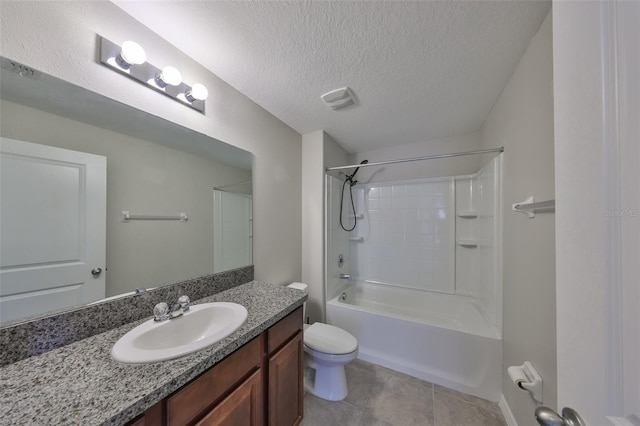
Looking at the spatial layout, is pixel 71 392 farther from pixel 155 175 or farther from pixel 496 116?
pixel 496 116

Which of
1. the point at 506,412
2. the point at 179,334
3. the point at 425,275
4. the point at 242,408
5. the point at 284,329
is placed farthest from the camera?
the point at 425,275

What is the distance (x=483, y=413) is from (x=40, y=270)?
2.52 meters

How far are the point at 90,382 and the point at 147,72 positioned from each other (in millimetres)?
1266

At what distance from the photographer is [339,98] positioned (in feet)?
5.20

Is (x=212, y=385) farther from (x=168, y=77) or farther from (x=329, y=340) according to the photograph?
(x=168, y=77)

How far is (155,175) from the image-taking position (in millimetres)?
1090

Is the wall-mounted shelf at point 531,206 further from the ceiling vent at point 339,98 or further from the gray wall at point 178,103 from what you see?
the gray wall at point 178,103

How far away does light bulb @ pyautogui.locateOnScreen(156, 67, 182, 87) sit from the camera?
1046 millimetres

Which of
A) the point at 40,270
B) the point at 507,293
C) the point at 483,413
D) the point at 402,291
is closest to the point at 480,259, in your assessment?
the point at 507,293

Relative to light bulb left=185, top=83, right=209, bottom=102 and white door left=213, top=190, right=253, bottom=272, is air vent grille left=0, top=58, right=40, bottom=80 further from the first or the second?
white door left=213, top=190, right=253, bottom=272

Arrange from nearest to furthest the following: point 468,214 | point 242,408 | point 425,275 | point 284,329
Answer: point 242,408
point 284,329
point 468,214
point 425,275

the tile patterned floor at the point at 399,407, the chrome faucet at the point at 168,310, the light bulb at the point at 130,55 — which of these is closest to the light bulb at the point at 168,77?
the light bulb at the point at 130,55

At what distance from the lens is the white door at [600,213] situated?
31 cm

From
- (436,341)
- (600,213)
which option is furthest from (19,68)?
(436,341)
